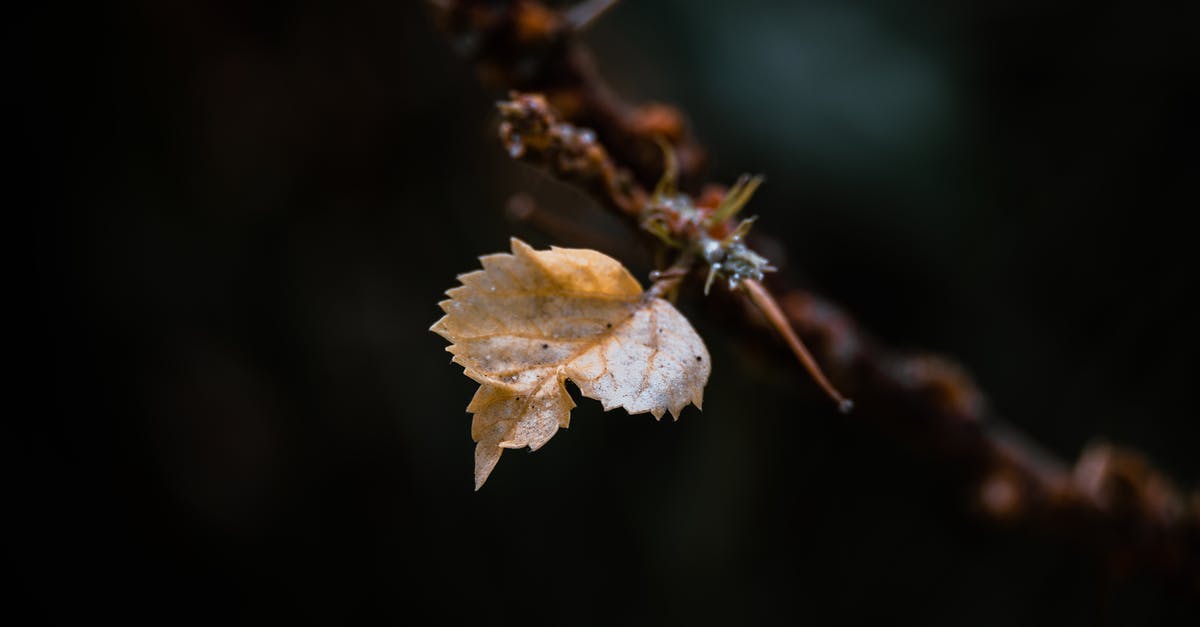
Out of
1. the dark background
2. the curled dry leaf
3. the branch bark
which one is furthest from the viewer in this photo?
the dark background

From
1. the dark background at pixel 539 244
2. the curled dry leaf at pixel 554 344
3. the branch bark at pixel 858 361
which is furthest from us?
the dark background at pixel 539 244

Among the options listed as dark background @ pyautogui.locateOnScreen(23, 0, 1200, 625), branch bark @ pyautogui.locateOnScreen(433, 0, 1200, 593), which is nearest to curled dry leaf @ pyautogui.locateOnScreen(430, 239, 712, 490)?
branch bark @ pyautogui.locateOnScreen(433, 0, 1200, 593)

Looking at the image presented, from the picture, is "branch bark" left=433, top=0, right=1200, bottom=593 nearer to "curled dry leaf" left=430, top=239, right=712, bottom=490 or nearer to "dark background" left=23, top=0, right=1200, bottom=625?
"curled dry leaf" left=430, top=239, right=712, bottom=490

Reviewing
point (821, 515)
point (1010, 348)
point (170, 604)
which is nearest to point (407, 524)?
point (170, 604)

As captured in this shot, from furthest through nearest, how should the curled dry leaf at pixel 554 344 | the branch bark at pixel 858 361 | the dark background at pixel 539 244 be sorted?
the dark background at pixel 539 244
the branch bark at pixel 858 361
the curled dry leaf at pixel 554 344

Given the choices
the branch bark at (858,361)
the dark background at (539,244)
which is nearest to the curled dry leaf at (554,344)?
the branch bark at (858,361)

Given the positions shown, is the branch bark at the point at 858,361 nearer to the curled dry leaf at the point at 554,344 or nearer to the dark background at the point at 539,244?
the curled dry leaf at the point at 554,344

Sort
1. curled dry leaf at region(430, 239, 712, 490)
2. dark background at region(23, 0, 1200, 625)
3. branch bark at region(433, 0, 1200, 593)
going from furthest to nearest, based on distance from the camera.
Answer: dark background at region(23, 0, 1200, 625)
branch bark at region(433, 0, 1200, 593)
curled dry leaf at region(430, 239, 712, 490)
